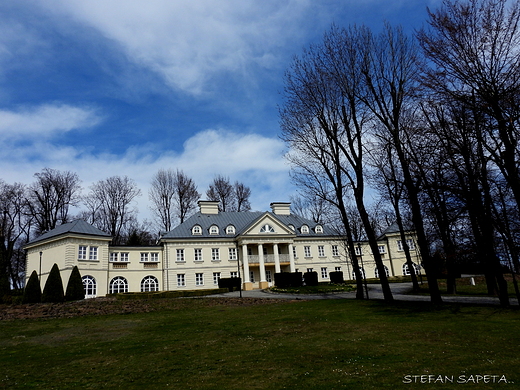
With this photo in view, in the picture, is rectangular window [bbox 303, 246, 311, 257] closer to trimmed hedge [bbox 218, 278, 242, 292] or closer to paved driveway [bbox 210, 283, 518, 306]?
trimmed hedge [bbox 218, 278, 242, 292]

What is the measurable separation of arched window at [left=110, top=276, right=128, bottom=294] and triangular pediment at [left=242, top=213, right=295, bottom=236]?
1276 cm

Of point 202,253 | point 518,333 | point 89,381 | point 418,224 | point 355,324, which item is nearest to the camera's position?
point 89,381

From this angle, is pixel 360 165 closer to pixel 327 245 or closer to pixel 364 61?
pixel 364 61

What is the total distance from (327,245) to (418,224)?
93.8 ft

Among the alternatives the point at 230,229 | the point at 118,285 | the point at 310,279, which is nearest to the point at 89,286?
the point at 118,285

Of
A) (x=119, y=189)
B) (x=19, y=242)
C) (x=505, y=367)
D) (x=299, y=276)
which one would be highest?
(x=119, y=189)

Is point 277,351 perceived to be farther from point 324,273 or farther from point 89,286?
point 324,273

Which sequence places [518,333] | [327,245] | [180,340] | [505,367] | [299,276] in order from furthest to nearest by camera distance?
[327,245] → [299,276] → [180,340] → [518,333] → [505,367]

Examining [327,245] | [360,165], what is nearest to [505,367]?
[360,165]

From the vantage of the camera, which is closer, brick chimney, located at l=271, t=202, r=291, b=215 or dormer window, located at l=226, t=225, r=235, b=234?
dormer window, located at l=226, t=225, r=235, b=234

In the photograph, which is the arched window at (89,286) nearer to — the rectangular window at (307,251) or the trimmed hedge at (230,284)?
the trimmed hedge at (230,284)

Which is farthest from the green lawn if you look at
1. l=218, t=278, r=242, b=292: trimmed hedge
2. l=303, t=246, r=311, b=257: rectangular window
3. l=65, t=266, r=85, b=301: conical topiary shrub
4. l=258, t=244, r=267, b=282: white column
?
l=303, t=246, r=311, b=257: rectangular window

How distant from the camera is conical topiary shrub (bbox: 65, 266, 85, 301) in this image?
90.8 feet

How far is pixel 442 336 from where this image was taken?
9219mm
